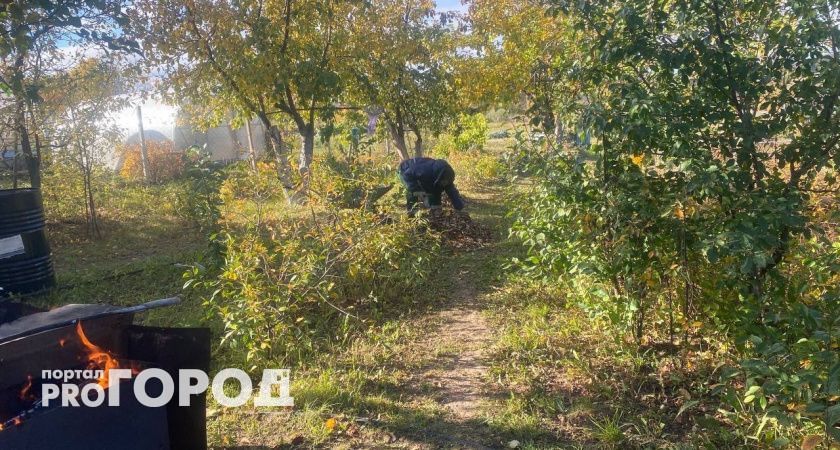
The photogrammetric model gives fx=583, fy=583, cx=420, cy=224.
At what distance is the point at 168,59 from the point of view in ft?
22.8

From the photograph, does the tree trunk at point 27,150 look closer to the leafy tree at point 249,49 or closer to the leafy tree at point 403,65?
the leafy tree at point 249,49

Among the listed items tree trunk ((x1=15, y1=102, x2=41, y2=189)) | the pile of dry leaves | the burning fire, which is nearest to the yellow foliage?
tree trunk ((x1=15, y1=102, x2=41, y2=189))

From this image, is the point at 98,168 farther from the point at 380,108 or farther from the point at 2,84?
the point at 2,84

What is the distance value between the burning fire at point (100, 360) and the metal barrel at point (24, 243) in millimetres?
4172

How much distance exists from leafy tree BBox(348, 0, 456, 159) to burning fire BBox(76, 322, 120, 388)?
6617 mm

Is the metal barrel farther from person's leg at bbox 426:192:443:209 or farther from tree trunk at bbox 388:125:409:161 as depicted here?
tree trunk at bbox 388:125:409:161

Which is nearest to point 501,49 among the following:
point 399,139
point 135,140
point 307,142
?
point 399,139

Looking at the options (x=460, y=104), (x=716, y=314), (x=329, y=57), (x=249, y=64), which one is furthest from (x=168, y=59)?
(x=716, y=314)

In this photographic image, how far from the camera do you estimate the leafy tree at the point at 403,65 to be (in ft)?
28.2

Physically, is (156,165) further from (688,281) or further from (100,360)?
(688,281)

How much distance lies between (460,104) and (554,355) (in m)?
7.23

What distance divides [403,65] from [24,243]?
569cm

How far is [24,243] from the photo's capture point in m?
5.77

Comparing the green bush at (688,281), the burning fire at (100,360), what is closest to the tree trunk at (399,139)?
the green bush at (688,281)
